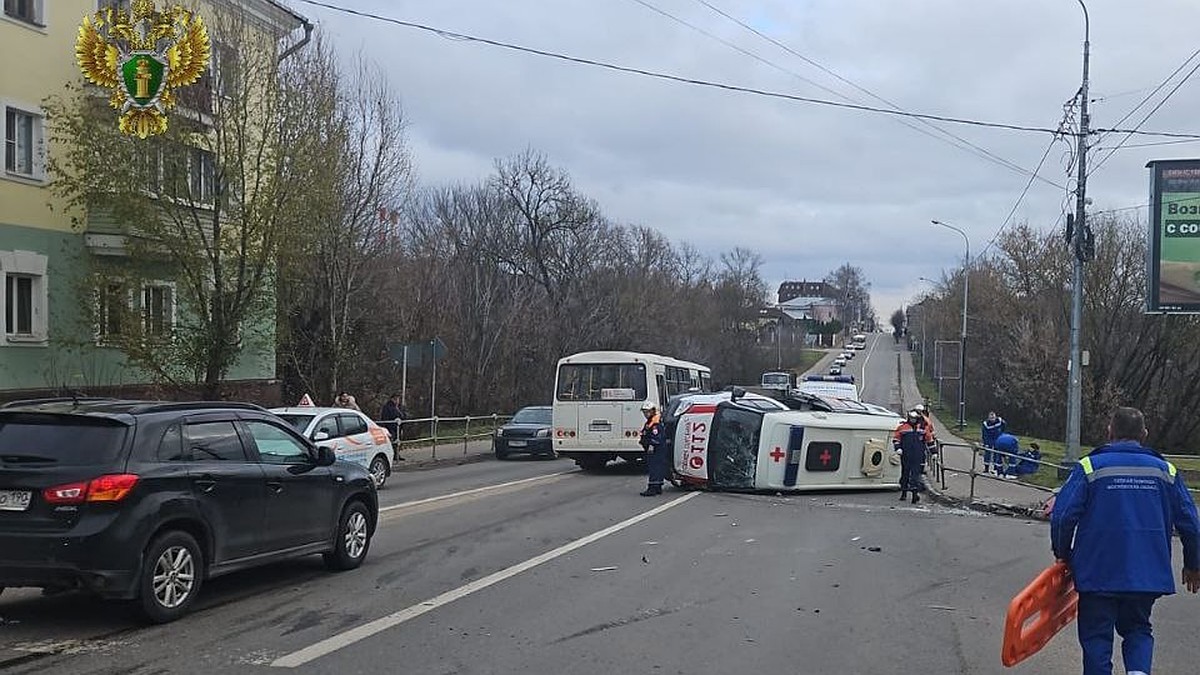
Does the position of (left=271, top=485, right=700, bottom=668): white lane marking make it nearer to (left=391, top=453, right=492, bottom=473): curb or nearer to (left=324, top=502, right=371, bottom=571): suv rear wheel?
(left=324, top=502, right=371, bottom=571): suv rear wheel

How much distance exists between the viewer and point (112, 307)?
2266 centimetres

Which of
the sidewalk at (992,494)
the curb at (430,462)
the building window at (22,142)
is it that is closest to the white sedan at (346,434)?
the curb at (430,462)

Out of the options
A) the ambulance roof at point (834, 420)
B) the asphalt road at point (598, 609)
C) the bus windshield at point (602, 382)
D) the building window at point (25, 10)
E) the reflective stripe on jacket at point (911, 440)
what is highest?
the building window at point (25, 10)

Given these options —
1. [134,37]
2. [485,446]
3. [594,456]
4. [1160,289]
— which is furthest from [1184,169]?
[134,37]

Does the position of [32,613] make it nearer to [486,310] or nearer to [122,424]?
[122,424]

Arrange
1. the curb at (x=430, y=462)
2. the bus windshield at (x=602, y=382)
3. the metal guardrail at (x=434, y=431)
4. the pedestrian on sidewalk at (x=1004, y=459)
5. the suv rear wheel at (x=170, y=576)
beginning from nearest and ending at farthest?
1. the suv rear wheel at (x=170, y=576)
2. the pedestrian on sidewalk at (x=1004, y=459)
3. the bus windshield at (x=602, y=382)
4. the curb at (x=430, y=462)
5. the metal guardrail at (x=434, y=431)

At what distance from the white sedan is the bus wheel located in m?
5.92

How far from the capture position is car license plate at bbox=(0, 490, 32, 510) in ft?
25.7

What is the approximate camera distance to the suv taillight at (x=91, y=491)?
25.5ft

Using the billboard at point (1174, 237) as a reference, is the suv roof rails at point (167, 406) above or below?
below

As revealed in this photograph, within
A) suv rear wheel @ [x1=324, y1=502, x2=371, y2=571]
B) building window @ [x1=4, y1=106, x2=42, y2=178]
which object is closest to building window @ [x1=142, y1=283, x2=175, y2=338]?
building window @ [x1=4, y1=106, x2=42, y2=178]

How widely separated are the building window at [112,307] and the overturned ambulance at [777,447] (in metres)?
11.1

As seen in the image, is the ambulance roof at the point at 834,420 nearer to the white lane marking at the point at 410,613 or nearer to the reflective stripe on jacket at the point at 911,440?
the reflective stripe on jacket at the point at 911,440

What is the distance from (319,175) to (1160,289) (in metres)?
20.9
